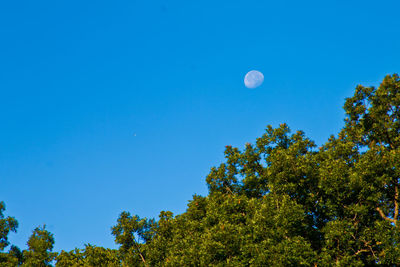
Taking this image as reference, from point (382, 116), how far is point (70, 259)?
42.8 metres

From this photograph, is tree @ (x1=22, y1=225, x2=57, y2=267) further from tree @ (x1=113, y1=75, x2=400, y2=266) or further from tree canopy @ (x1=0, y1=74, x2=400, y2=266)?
tree @ (x1=113, y1=75, x2=400, y2=266)

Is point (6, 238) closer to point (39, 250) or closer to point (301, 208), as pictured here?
point (39, 250)

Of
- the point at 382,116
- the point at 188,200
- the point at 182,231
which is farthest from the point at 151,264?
the point at 382,116

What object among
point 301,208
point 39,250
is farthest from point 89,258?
point 301,208

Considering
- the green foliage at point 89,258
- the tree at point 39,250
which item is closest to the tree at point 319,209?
the green foliage at point 89,258

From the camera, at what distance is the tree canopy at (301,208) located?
90.6 feet

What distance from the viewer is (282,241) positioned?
2722 cm

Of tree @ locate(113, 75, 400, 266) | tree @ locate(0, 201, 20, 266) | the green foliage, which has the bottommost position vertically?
tree @ locate(113, 75, 400, 266)

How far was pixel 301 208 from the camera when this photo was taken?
98.2 ft

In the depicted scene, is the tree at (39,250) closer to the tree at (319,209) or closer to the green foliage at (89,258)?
the green foliage at (89,258)

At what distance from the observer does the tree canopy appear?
2762 cm

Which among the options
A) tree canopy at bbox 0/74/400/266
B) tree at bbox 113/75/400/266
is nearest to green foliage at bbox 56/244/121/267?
tree canopy at bbox 0/74/400/266

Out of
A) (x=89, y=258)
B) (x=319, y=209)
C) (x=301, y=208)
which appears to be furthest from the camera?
(x=89, y=258)

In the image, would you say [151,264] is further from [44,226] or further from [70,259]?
[44,226]
